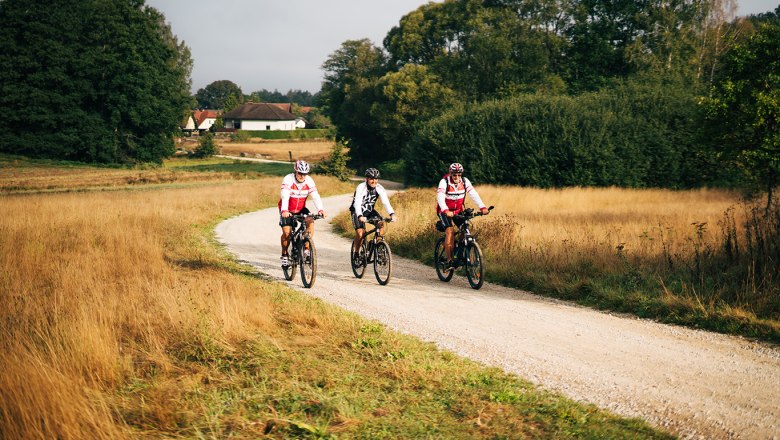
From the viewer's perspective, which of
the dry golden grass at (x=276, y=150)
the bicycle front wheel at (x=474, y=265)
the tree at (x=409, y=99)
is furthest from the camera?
the dry golden grass at (x=276, y=150)

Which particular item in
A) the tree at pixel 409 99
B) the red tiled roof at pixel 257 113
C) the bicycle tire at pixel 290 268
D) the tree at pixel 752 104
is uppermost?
the red tiled roof at pixel 257 113

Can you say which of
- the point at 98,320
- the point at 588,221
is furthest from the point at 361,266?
the point at 588,221

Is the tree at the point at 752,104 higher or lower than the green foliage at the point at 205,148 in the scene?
higher

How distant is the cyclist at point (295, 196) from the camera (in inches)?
407

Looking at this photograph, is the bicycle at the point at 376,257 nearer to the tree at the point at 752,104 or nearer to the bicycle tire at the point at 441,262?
the bicycle tire at the point at 441,262

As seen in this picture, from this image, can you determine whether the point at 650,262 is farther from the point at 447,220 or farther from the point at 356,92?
the point at 356,92

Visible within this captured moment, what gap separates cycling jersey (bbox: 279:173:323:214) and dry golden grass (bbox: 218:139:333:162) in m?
56.5

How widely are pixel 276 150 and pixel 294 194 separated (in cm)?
7495

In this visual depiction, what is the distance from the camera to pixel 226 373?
5.25m

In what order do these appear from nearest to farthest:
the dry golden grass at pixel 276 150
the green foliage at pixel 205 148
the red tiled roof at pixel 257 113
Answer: the green foliage at pixel 205 148 → the dry golden grass at pixel 276 150 → the red tiled roof at pixel 257 113

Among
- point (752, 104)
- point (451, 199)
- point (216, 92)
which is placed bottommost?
point (451, 199)

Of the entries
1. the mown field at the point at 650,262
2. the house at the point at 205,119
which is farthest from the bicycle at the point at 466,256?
the house at the point at 205,119

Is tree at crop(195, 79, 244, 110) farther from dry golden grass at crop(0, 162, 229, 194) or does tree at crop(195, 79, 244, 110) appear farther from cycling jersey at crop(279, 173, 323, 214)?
cycling jersey at crop(279, 173, 323, 214)

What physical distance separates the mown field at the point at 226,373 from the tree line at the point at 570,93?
16354mm
